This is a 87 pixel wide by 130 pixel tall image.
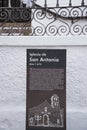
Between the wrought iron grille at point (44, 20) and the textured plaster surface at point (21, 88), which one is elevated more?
the wrought iron grille at point (44, 20)

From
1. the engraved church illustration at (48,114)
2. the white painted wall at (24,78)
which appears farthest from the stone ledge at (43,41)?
the engraved church illustration at (48,114)

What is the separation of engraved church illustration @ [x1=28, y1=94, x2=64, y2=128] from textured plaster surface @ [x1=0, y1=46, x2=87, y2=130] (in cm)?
14

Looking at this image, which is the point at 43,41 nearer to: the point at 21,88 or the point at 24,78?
the point at 24,78

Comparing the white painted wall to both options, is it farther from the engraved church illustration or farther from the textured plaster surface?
the engraved church illustration

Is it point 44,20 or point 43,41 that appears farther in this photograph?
point 44,20

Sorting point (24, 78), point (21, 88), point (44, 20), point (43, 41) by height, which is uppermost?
point (44, 20)

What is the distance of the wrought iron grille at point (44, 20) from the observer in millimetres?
9453

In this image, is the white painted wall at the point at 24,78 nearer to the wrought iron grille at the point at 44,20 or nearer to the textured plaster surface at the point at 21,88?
the textured plaster surface at the point at 21,88

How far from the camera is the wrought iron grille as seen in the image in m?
9.45

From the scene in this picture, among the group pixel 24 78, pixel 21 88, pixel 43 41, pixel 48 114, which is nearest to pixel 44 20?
pixel 43 41

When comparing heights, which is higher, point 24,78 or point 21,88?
point 24,78

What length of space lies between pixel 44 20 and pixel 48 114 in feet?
6.81

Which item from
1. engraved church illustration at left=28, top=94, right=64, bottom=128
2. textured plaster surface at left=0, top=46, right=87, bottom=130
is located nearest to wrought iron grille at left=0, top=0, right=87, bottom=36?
textured plaster surface at left=0, top=46, right=87, bottom=130

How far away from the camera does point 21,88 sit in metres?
9.22
